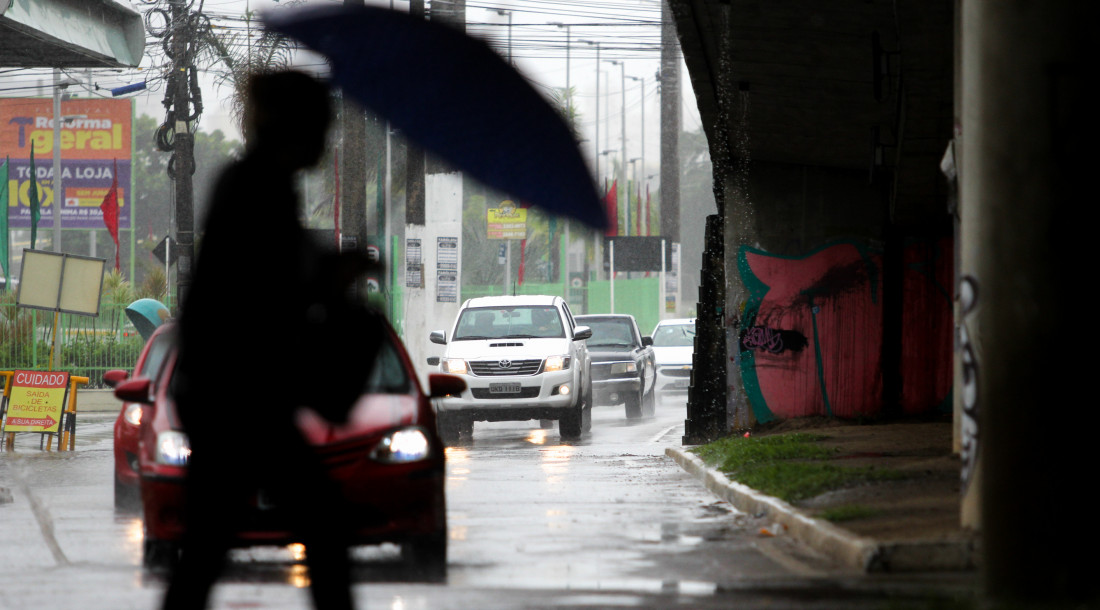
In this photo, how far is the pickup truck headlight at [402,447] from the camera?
23.4 feet

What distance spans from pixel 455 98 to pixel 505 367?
1577 centimetres

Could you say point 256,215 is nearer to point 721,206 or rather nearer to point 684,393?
point 721,206

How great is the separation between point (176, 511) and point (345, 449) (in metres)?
0.99

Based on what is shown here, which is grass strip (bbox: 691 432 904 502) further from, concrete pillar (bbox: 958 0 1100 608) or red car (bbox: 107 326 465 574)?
concrete pillar (bbox: 958 0 1100 608)

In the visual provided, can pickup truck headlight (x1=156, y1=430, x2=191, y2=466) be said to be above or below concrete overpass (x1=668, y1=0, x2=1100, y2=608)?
below

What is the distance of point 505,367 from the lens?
60.5ft

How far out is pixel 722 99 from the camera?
1258cm

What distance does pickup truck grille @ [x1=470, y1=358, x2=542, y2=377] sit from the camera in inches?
725

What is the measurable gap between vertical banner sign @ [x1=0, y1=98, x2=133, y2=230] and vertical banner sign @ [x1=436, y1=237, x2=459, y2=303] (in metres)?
27.7

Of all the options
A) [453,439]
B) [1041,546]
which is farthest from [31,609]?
[453,439]

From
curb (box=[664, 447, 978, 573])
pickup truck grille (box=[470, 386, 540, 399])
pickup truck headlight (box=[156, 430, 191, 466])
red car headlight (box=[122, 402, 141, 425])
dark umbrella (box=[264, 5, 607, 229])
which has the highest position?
dark umbrella (box=[264, 5, 607, 229])

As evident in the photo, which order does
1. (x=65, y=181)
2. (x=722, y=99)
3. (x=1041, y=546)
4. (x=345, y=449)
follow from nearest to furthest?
(x=1041, y=546)
(x=345, y=449)
(x=722, y=99)
(x=65, y=181)

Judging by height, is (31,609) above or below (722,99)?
below

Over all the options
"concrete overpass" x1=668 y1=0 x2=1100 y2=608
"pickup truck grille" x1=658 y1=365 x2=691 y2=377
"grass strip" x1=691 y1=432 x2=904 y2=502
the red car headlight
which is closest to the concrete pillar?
"concrete overpass" x1=668 y1=0 x2=1100 y2=608
